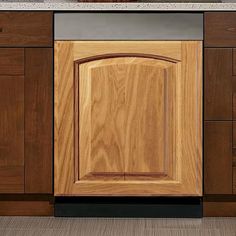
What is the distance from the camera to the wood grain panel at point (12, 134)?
9.86 feet

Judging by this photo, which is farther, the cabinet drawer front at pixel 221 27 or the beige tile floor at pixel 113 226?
the cabinet drawer front at pixel 221 27

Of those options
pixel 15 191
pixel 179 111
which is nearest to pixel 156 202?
pixel 179 111

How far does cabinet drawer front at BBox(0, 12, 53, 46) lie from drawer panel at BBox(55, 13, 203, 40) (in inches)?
1.8

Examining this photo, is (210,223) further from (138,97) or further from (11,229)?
(11,229)

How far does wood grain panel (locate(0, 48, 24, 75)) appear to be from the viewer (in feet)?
9.81

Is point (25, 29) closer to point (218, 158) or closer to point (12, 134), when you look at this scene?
point (12, 134)

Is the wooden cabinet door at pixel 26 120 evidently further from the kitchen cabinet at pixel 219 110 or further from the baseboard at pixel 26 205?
the kitchen cabinet at pixel 219 110

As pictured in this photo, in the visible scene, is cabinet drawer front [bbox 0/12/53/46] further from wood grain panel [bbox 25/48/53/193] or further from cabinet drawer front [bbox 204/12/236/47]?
cabinet drawer front [bbox 204/12/236/47]

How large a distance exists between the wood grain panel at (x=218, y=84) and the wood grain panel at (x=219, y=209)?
36 centimetres

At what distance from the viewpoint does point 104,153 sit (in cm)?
302

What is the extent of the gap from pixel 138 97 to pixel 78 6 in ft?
1.42

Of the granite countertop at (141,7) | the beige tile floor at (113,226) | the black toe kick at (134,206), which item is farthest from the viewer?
the black toe kick at (134,206)

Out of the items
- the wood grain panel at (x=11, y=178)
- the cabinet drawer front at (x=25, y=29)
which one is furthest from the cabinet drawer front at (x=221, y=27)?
the wood grain panel at (x=11, y=178)

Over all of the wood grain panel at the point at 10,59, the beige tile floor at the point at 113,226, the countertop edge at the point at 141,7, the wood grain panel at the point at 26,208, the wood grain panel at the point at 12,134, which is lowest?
the beige tile floor at the point at 113,226
